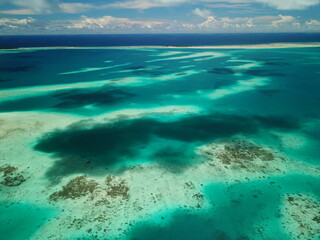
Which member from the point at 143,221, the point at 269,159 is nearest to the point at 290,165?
the point at 269,159

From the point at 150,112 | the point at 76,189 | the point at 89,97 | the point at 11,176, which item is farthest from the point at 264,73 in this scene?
the point at 11,176

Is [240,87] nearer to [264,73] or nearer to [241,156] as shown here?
[264,73]

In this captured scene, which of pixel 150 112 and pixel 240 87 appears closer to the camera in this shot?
pixel 150 112

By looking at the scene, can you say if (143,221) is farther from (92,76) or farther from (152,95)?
(92,76)

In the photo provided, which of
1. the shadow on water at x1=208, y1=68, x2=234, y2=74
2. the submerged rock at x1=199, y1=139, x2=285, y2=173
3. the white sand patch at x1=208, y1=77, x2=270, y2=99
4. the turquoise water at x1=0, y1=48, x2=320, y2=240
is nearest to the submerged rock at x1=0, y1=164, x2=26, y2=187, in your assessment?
the turquoise water at x1=0, y1=48, x2=320, y2=240

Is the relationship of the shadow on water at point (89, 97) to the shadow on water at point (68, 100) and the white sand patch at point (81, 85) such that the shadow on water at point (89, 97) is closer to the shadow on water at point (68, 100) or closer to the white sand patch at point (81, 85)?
the shadow on water at point (68, 100)

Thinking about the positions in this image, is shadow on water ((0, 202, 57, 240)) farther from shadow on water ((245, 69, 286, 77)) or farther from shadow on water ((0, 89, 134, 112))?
shadow on water ((245, 69, 286, 77))
